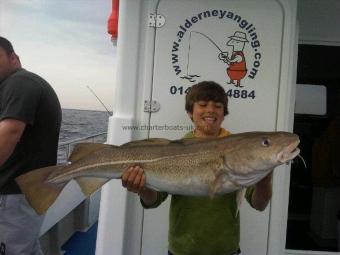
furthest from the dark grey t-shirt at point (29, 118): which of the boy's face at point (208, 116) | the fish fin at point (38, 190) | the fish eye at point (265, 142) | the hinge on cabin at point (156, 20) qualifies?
the fish eye at point (265, 142)

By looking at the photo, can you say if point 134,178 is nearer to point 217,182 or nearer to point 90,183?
point 90,183

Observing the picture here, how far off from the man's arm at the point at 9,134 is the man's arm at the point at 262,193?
5.93 feet

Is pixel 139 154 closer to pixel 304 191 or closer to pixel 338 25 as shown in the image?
pixel 338 25

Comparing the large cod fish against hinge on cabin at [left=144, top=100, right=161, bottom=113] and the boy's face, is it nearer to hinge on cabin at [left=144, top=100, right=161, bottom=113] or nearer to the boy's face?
the boy's face

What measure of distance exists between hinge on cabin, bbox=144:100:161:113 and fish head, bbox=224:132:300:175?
1.39 metres

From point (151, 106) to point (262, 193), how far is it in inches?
55.4

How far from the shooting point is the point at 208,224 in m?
2.61

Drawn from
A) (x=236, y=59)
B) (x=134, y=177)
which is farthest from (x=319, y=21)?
(x=134, y=177)

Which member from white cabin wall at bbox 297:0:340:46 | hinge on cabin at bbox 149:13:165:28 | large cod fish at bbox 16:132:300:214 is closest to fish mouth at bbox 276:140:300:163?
large cod fish at bbox 16:132:300:214

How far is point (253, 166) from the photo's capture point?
213 centimetres

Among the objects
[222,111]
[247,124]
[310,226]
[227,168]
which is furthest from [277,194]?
[310,226]

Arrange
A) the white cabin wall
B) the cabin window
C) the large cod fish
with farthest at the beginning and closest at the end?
the cabin window → the white cabin wall → the large cod fish

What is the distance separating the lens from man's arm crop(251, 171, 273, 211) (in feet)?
7.95

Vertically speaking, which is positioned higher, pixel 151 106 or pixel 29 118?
pixel 151 106
